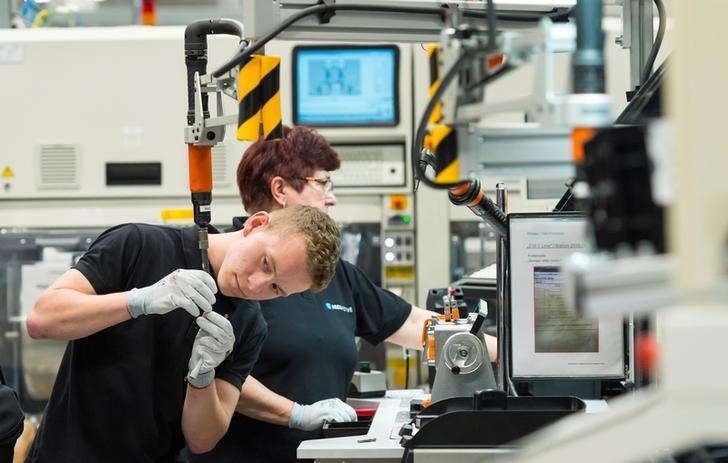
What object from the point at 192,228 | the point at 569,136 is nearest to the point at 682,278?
the point at 569,136

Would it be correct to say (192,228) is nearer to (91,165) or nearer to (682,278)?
(682,278)

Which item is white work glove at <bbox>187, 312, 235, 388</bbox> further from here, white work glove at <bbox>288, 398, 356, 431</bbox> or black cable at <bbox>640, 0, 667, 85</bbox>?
black cable at <bbox>640, 0, 667, 85</bbox>

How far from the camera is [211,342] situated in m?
2.05

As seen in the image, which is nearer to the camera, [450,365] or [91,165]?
[450,365]

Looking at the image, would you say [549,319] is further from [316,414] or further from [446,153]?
[446,153]

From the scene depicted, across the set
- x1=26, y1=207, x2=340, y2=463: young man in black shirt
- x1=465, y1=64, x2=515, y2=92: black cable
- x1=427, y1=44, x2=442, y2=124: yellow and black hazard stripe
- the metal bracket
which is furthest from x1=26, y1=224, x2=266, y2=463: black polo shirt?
x1=465, y1=64, x2=515, y2=92: black cable

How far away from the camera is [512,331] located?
80.6 inches

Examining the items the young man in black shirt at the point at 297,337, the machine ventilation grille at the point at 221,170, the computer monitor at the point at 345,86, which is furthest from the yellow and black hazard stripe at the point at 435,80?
the machine ventilation grille at the point at 221,170

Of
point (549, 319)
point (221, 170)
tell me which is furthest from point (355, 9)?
point (221, 170)

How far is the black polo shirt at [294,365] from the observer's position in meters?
2.46

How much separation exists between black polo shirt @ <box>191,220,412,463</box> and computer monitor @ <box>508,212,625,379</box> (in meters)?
0.64

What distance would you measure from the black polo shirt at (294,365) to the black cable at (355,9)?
84cm

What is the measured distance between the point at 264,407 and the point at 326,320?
306 mm

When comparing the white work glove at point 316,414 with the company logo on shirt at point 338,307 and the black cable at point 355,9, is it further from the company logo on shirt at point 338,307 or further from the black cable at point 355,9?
the black cable at point 355,9
